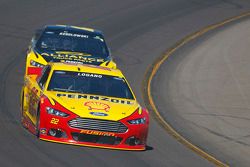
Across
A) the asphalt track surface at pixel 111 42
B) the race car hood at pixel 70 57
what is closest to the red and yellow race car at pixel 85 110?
the asphalt track surface at pixel 111 42

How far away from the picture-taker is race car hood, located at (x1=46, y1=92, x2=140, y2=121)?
16.2 metres

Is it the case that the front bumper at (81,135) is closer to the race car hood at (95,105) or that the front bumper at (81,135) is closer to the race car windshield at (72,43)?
the race car hood at (95,105)

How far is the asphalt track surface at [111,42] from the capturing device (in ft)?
52.3

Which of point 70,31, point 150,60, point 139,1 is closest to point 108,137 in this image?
point 70,31

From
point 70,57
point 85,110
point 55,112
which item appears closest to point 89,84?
point 85,110

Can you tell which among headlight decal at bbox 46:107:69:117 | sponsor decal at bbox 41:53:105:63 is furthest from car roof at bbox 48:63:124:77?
sponsor decal at bbox 41:53:105:63

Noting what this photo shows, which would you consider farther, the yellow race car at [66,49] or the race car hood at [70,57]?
the yellow race car at [66,49]

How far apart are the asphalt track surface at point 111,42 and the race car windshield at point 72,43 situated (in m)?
1.38

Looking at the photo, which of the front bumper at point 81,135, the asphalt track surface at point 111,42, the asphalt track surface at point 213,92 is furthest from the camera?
the asphalt track surface at point 213,92

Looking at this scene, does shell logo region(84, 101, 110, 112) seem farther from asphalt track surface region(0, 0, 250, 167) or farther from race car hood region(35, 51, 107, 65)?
race car hood region(35, 51, 107, 65)

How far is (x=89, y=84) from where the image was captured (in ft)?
57.4

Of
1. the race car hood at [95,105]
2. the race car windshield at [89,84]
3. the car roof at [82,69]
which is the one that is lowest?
the race car hood at [95,105]

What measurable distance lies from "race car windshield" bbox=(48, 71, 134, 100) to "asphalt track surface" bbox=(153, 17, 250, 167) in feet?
8.01

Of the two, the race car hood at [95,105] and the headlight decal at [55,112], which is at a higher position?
the race car hood at [95,105]
